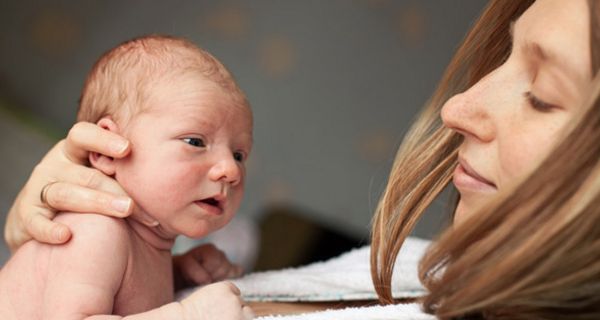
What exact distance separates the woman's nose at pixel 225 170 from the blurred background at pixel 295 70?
2096 mm

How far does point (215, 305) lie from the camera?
88 centimetres

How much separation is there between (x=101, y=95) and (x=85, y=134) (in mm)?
75

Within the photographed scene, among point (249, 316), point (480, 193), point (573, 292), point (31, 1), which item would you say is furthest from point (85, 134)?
point (31, 1)

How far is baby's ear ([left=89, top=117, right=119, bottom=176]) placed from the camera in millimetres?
1062

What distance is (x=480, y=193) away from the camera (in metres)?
0.86

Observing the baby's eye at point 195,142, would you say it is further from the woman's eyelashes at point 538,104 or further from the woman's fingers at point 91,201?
→ the woman's eyelashes at point 538,104

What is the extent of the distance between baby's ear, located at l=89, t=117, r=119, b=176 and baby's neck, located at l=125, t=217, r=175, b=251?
0.07 metres

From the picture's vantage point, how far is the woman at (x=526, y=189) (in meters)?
0.70

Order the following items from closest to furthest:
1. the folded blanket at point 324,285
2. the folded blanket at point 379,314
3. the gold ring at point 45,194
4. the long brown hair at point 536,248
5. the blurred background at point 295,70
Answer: the long brown hair at point 536,248 < the folded blanket at point 379,314 < the gold ring at point 45,194 < the folded blanket at point 324,285 < the blurred background at point 295,70

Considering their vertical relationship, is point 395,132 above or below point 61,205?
below

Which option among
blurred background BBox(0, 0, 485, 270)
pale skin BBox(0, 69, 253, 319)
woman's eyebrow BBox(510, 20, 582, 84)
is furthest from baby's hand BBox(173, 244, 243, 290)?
blurred background BBox(0, 0, 485, 270)

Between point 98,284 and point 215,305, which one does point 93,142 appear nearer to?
point 98,284

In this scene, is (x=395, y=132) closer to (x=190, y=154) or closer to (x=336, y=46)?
(x=336, y=46)

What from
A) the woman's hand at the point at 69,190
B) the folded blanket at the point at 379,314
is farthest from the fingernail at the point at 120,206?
the folded blanket at the point at 379,314
